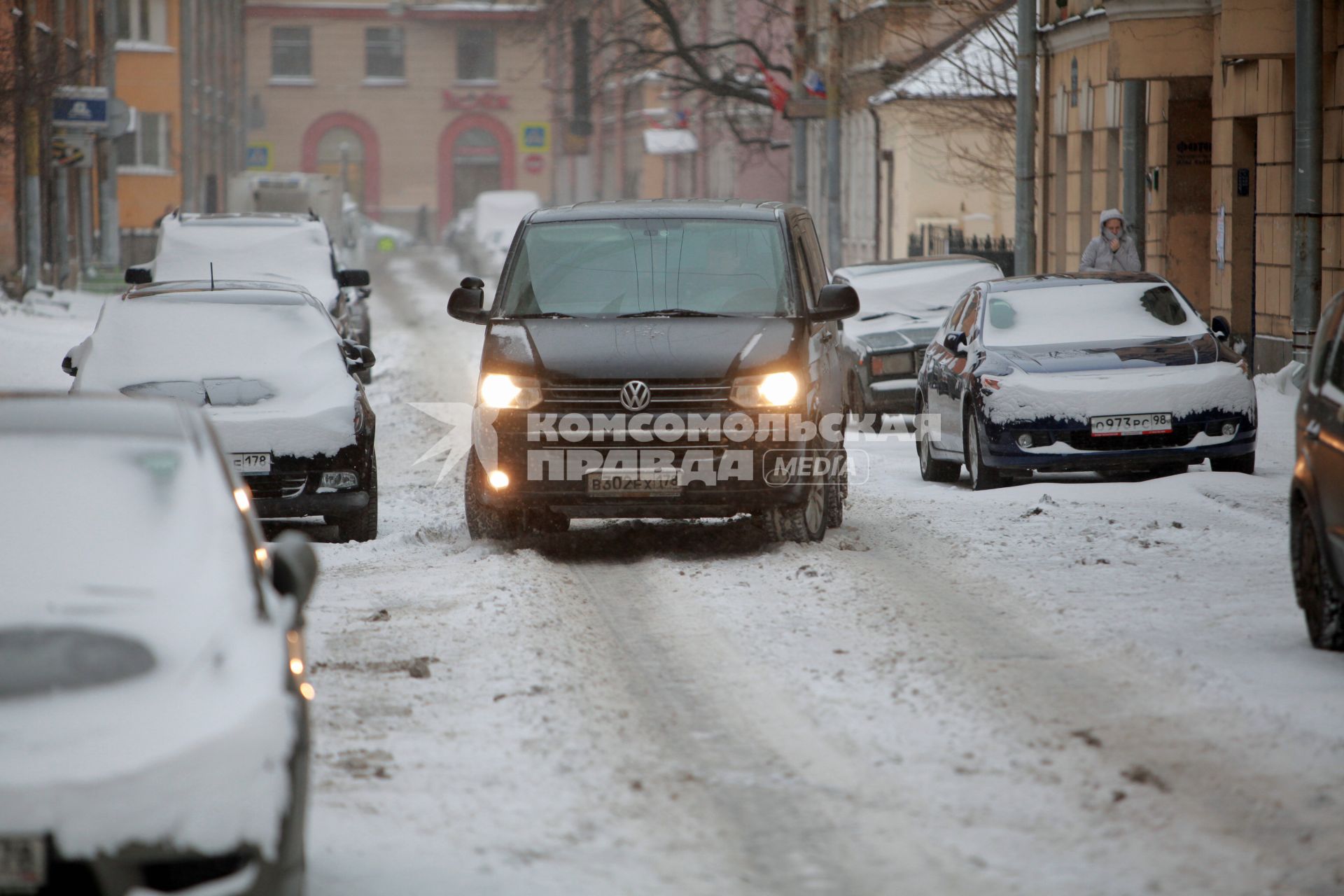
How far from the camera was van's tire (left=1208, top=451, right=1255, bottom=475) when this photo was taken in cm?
1407

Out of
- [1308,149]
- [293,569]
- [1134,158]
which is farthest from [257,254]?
[293,569]

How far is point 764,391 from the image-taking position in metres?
10.7

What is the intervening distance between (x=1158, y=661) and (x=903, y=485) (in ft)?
23.2

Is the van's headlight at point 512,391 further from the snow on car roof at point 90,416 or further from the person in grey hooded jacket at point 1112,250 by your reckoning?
the person in grey hooded jacket at point 1112,250

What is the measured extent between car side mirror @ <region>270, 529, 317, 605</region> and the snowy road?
2.36 ft

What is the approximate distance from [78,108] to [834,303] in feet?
78.6

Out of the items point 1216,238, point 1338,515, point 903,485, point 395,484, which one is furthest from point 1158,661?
point 1216,238

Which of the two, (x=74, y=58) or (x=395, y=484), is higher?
(x=74, y=58)

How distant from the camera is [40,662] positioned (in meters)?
4.51

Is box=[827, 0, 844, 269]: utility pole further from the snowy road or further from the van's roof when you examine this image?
the snowy road

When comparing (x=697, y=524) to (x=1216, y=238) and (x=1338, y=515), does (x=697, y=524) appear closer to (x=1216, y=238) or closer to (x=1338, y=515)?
(x=1338, y=515)

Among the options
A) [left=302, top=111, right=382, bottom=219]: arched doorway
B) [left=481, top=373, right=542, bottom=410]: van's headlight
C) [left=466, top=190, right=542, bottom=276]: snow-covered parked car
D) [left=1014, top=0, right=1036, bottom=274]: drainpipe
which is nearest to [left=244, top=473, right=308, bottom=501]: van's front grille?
[left=481, top=373, right=542, bottom=410]: van's headlight

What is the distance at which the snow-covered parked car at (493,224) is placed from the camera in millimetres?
55969

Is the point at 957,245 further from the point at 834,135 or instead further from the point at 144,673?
the point at 144,673
